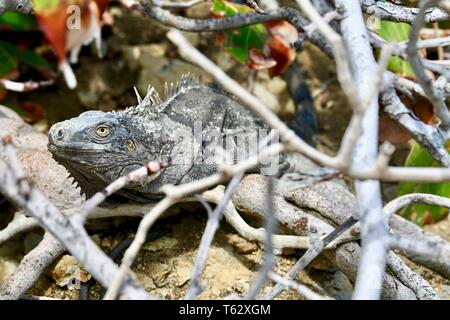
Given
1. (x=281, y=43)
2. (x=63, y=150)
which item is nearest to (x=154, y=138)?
(x=63, y=150)

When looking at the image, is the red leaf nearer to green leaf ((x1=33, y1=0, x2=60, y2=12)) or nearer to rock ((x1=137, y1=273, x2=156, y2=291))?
rock ((x1=137, y1=273, x2=156, y2=291))

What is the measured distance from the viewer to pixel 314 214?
3.46 m

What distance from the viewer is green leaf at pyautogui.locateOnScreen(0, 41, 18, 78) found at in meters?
4.39

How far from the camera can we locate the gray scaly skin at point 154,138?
9.85ft

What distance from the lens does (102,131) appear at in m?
3.04

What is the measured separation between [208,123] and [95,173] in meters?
0.81

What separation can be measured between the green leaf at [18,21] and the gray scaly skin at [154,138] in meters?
1.44

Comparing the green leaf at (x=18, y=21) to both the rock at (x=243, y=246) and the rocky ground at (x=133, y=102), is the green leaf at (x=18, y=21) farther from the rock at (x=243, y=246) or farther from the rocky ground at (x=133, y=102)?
the rock at (x=243, y=246)

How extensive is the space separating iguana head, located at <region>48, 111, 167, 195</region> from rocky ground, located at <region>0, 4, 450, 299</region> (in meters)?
0.47

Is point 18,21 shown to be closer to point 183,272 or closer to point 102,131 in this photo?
point 102,131

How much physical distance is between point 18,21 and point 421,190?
112 inches

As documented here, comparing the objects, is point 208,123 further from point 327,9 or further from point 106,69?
point 106,69

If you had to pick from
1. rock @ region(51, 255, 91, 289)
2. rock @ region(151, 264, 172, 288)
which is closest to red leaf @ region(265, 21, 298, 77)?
rock @ region(151, 264, 172, 288)
